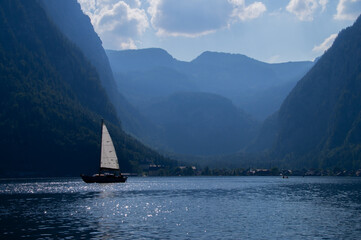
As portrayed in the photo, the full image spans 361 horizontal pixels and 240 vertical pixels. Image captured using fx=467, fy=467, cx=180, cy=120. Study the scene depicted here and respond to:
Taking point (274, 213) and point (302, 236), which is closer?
point (302, 236)

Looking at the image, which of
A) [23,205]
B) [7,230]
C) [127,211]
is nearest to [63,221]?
[7,230]

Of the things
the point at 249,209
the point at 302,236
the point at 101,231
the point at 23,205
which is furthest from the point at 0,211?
the point at 302,236

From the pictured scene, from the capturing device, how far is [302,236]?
63406 mm

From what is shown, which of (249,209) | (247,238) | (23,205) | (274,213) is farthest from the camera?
(23,205)

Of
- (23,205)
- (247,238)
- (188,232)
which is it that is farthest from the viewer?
(23,205)

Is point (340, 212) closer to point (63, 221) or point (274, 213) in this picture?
point (274, 213)

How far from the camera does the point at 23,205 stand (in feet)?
347

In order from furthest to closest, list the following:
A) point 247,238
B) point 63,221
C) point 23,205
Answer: point 23,205
point 63,221
point 247,238

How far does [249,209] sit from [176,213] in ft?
55.2

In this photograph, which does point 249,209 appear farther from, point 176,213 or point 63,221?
point 63,221

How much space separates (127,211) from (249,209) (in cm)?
2543

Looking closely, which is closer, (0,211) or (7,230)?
(7,230)

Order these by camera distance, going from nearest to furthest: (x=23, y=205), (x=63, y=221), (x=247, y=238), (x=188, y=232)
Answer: (x=247, y=238), (x=188, y=232), (x=63, y=221), (x=23, y=205)

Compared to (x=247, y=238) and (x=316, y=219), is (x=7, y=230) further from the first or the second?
(x=316, y=219)
